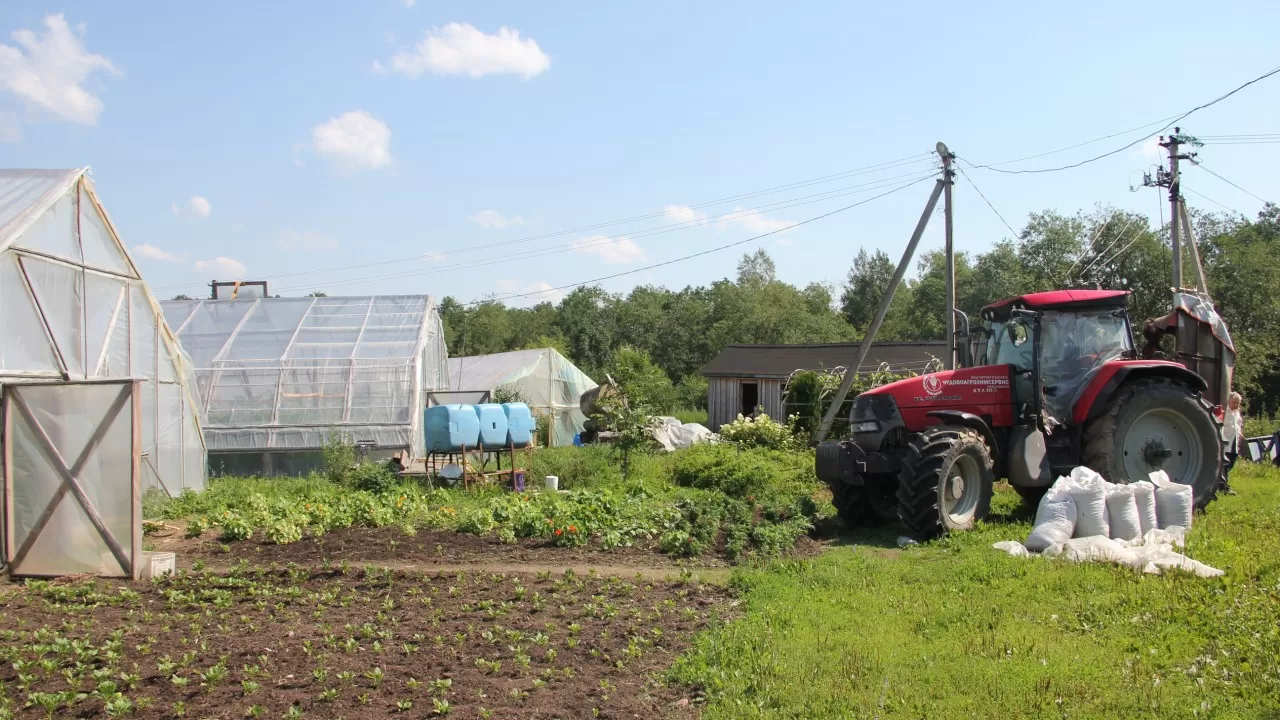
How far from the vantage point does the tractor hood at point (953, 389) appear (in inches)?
428

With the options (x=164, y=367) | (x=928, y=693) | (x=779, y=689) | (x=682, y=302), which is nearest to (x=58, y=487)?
(x=164, y=367)

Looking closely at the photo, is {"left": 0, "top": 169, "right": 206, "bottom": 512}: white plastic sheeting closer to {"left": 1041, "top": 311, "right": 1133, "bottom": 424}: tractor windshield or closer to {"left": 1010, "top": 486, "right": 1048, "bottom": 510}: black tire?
{"left": 1010, "top": 486, "right": 1048, "bottom": 510}: black tire

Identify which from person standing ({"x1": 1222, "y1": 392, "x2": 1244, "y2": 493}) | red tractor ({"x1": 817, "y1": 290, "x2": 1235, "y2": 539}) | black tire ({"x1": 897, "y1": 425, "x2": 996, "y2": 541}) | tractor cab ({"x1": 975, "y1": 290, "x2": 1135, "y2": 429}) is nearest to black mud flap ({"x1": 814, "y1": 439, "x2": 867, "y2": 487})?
red tractor ({"x1": 817, "y1": 290, "x2": 1235, "y2": 539})

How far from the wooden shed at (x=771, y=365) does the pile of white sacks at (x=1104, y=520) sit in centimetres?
1647

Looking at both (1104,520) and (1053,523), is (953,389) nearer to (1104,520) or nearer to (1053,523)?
(1053,523)

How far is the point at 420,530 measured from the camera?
466 inches

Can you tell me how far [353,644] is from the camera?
21.0 ft

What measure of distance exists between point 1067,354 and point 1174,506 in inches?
98.0

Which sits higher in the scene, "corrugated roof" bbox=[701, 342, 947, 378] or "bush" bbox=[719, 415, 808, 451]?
"corrugated roof" bbox=[701, 342, 947, 378]

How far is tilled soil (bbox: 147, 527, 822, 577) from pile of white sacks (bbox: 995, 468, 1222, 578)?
245cm

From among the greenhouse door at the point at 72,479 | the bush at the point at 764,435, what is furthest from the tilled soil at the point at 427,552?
the bush at the point at 764,435

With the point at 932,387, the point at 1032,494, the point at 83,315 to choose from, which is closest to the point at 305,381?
the point at 83,315

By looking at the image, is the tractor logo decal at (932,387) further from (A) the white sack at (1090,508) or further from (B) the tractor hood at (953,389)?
(A) the white sack at (1090,508)

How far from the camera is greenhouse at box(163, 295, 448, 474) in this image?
19.6 metres
